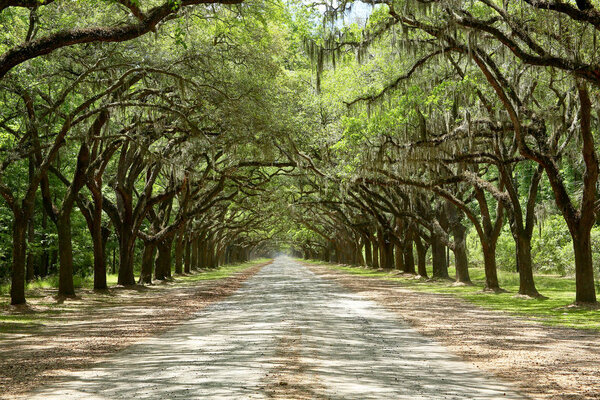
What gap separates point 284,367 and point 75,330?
21.1ft

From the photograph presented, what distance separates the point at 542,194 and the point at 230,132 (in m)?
36.4

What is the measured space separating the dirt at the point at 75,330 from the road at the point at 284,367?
0.45 metres

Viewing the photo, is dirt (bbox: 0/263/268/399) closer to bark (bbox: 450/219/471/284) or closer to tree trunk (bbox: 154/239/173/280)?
tree trunk (bbox: 154/239/173/280)

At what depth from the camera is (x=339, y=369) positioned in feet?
23.7

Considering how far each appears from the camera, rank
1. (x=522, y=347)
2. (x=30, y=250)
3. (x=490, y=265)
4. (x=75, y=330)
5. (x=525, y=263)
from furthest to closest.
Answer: (x=30, y=250) < (x=490, y=265) < (x=525, y=263) < (x=75, y=330) < (x=522, y=347)

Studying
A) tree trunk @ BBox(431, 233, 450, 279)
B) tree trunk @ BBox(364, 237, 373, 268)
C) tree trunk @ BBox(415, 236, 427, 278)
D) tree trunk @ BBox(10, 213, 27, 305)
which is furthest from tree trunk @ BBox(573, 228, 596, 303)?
tree trunk @ BBox(364, 237, 373, 268)

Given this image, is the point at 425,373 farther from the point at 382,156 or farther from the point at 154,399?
the point at 382,156

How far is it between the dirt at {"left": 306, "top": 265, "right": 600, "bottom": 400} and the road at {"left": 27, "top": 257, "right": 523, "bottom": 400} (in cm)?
38

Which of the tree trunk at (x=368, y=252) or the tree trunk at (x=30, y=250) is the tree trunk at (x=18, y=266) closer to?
the tree trunk at (x=30, y=250)

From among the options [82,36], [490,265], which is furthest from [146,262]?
[82,36]

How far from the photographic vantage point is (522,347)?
923 centimetres

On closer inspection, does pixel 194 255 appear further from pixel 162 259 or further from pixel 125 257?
pixel 125 257

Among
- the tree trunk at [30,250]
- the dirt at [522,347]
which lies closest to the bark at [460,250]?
the dirt at [522,347]

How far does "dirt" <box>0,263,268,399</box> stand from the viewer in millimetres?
7660
